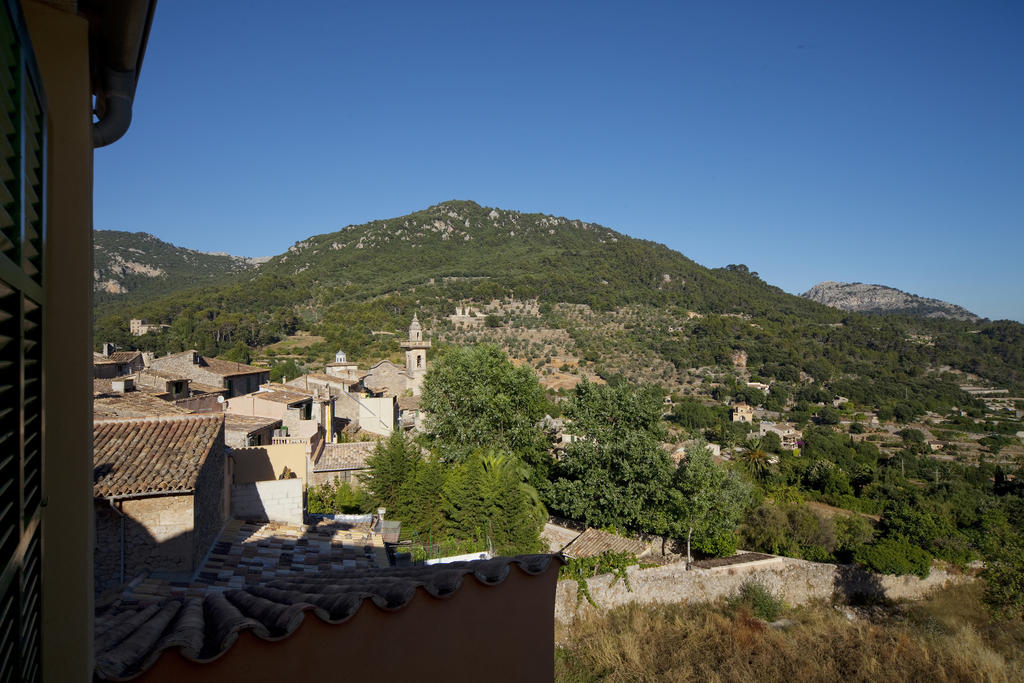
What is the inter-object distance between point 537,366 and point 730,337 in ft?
97.3

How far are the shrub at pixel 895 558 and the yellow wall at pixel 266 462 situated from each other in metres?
17.0

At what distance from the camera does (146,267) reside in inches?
3826

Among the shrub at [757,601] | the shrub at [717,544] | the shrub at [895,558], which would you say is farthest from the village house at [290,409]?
the shrub at [895,558]

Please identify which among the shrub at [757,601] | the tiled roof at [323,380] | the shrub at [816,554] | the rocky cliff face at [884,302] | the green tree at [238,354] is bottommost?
the shrub at [816,554]

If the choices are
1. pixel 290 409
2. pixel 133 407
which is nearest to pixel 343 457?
pixel 290 409

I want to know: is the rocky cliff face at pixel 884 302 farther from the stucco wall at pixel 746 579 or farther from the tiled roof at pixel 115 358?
the tiled roof at pixel 115 358

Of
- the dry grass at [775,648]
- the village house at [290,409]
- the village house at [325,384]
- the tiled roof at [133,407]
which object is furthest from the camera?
the village house at [325,384]

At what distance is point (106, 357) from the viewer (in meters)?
30.1

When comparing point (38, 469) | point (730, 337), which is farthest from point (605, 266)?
point (38, 469)

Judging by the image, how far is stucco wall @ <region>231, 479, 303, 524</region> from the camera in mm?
11758

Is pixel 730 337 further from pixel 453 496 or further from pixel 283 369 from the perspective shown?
pixel 453 496

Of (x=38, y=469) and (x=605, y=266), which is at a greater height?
(x=605, y=266)

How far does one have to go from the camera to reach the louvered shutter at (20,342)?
1.03m

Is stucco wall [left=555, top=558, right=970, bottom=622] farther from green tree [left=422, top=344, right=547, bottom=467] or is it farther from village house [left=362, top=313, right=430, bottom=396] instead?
village house [left=362, top=313, right=430, bottom=396]
